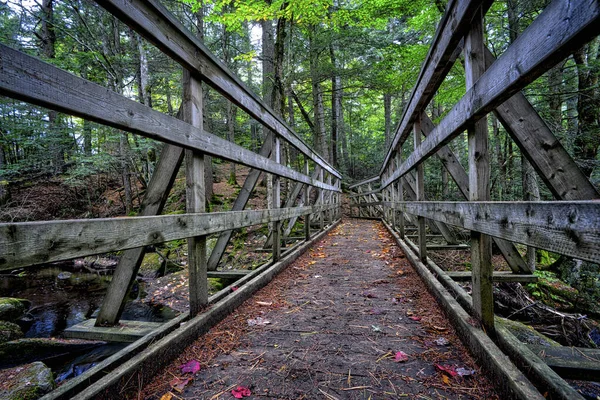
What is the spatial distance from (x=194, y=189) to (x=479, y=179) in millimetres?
1910

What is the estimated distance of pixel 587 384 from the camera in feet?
6.66

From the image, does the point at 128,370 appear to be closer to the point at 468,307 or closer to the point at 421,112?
the point at 468,307

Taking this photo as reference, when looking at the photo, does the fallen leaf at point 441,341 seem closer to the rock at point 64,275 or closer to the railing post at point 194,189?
the railing post at point 194,189

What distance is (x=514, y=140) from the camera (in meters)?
1.83

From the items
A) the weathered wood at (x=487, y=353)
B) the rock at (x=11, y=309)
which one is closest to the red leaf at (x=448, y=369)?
the weathered wood at (x=487, y=353)

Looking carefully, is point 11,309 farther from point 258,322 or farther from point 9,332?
point 258,322

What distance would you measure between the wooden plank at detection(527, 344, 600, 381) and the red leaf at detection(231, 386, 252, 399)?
1.54 metres

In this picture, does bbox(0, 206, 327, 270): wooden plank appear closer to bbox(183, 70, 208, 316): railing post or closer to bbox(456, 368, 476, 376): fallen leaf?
bbox(183, 70, 208, 316): railing post

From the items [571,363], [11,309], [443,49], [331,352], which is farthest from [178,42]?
[11,309]

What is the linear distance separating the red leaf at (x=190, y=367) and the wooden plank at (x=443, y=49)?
2.60 meters

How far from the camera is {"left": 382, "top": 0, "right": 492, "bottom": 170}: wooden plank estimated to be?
175 centimetres

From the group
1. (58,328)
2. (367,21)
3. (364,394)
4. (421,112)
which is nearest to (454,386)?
(364,394)

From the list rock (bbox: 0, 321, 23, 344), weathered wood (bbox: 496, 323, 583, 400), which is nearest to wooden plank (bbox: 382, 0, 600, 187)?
weathered wood (bbox: 496, 323, 583, 400)

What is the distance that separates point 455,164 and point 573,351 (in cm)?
177
